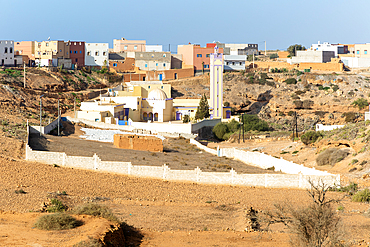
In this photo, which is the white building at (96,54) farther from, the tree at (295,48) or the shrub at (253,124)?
the tree at (295,48)

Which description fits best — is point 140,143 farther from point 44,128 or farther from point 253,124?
point 253,124

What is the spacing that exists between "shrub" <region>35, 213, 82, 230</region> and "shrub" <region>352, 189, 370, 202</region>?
38.5ft

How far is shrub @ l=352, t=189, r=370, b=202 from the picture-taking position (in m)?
21.4

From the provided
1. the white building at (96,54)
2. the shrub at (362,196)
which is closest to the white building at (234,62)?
the white building at (96,54)

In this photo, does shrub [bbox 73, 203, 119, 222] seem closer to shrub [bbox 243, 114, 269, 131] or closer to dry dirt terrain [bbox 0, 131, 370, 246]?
dry dirt terrain [bbox 0, 131, 370, 246]

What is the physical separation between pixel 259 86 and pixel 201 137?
25.7 meters

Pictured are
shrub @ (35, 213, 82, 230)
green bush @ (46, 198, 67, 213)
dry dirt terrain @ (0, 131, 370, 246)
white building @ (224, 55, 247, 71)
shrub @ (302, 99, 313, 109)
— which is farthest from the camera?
white building @ (224, 55, 247, 71)

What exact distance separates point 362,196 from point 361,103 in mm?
47108

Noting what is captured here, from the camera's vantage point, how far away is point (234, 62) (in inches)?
3344

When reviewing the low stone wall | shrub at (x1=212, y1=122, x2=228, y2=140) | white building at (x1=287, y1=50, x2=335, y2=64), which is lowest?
the low stone wall

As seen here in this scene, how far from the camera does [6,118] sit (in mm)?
41156

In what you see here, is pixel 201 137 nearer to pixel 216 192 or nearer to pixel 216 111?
pixel 216 111

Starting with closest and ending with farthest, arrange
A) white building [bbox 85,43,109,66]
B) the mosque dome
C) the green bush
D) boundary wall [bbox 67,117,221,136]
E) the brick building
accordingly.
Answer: the green bush, boundary wall [bbox 67,117,221,136], the mosque dome, the brick building, white building [bbox 85,43,109,66]

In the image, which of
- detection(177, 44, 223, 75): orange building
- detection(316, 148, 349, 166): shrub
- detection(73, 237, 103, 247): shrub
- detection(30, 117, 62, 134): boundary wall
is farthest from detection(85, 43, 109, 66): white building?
detection(73, 237, 103, 247): shrub
